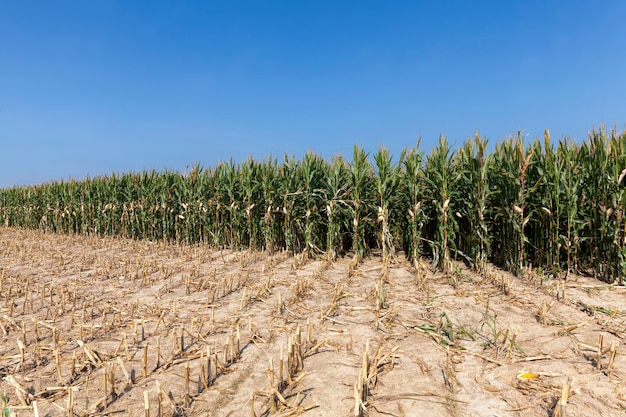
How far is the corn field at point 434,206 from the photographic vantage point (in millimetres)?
7497

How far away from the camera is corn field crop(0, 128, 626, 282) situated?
295 inches

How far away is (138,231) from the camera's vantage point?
1573cm

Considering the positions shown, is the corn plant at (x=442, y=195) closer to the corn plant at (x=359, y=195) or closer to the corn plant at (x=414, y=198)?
the corn plant at (x=414, y=198)

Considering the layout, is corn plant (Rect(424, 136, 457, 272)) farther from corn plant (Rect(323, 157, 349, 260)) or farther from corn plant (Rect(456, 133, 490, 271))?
corn plant (Rect(323, 157, 349, 260))

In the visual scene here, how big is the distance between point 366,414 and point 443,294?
155 inches

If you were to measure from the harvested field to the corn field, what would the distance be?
0.89m

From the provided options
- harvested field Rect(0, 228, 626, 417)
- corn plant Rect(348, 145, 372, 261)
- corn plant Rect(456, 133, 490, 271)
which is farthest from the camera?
corn plant Rect(348, 145, 372, 261)

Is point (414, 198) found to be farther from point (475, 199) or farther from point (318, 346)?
point (318, 346)

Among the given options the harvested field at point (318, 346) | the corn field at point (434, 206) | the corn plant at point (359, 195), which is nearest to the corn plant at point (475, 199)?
the corn field at point (434, 206)

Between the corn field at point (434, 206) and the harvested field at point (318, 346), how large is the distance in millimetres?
888

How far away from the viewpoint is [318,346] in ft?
13.9

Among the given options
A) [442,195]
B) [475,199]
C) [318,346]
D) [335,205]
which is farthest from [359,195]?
[318,346]

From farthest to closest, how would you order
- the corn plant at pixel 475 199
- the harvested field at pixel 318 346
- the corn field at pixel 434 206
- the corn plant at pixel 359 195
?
the corn plant at pixel 359 195 < the corn plant at pixel 475 199 < the corn field at pixel 434 206 < the harvested field at pixel 318 346

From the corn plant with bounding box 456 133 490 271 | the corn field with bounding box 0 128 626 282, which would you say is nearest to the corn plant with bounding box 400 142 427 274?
the corn field with bounding box 0 128 626 282
